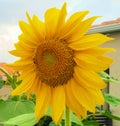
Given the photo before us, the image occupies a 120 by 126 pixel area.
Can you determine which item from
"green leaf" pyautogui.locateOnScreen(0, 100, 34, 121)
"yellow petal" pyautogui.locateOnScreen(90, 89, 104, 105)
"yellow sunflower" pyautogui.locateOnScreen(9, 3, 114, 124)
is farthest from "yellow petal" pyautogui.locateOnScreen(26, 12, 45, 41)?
"green leaf" pyautogui.locateOnScreen(0, 100, 34, 121)

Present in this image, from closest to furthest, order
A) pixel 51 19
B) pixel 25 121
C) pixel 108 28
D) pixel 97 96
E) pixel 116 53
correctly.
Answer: pixel 97 96, pixel 51 19, pixel 25 121, pixel 108 28, pixel 116 53

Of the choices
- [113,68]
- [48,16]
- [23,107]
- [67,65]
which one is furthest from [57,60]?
[113,68]

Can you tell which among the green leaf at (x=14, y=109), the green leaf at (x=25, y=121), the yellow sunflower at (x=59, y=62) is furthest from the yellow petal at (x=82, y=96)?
the green leaf at (x=14, y=109)

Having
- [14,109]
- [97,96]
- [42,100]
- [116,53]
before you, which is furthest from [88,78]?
[116,53]

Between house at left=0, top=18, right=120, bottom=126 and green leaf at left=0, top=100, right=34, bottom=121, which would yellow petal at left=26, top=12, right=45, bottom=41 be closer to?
green leaf at left=0, top=100, right=34, bottom=121

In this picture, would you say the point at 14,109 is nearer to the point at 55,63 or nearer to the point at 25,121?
the point at 25,121

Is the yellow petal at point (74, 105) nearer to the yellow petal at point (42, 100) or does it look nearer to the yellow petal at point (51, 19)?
the yellow petal at point (42, 100)
